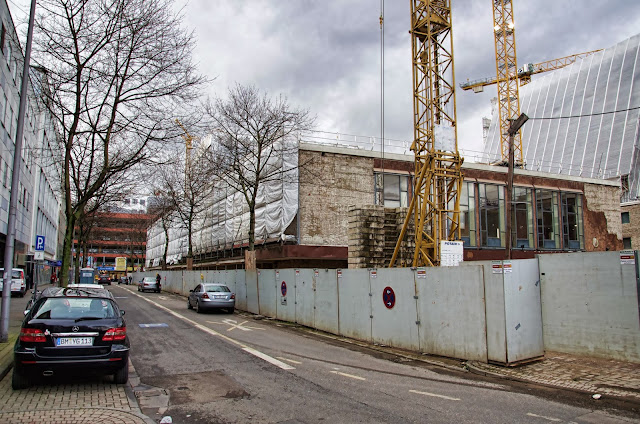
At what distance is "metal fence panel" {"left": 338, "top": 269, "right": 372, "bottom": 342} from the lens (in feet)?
41.9

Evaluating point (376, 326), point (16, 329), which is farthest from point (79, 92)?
point (376, 326)

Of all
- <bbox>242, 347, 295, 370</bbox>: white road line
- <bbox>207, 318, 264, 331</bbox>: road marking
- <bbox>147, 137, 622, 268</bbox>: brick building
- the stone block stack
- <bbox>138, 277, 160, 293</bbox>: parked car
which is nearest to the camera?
<bbox>242, 347, 295, 370</bbox>: white road line

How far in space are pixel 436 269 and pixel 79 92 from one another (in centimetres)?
1209

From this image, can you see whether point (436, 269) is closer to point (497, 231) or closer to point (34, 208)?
point (497, 231)

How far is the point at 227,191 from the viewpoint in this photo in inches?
1592

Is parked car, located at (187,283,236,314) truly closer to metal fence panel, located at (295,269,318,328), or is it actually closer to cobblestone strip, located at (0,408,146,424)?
metal fence panel, located at (295,269,318,328)

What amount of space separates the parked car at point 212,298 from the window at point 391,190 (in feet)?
48.1

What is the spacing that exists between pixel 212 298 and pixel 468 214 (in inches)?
952

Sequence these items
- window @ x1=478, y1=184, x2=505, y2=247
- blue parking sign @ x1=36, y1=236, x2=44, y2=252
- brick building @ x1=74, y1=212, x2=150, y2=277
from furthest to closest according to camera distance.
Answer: brick building @ x1=74, y1=212, x2=150, y2=277, window @ x1=478, y1=184, x2=505, y2=247, blue parking sign @ x1=36, y1=236, x2=44, y2=252

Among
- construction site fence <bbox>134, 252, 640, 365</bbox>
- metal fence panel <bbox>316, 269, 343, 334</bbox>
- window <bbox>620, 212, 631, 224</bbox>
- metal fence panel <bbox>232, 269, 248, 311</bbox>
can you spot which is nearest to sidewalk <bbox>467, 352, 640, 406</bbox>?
construction site fence <bbox>134, 252, 640, 365</bbox>

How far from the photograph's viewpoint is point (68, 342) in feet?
22.6

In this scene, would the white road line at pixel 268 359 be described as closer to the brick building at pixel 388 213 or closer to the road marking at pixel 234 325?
the road marking at pixel 234 325

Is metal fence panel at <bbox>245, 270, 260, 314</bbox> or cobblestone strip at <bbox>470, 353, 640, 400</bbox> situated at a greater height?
metal fence panel at <bbox>245, 270, 260, 314</bbox>

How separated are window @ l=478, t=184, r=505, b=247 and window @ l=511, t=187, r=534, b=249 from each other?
1.99 metres
